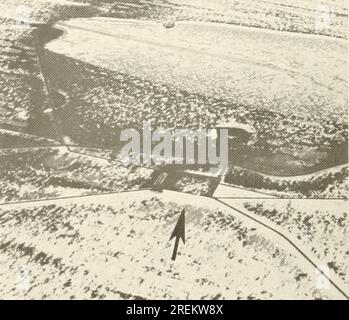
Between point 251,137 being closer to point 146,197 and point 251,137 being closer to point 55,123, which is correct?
point 146,197

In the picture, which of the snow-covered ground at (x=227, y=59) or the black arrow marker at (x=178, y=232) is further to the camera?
the snow-covered ground at (x=227, y=59)

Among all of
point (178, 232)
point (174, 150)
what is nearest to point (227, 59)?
point (174, 150)

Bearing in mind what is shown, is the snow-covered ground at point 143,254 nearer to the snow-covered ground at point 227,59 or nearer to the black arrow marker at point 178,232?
the black arrow marker at point 178,232

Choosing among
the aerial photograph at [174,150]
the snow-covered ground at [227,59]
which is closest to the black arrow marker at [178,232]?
the aerial photograph at [174,150]

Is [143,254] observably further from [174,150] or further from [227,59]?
[227,59]

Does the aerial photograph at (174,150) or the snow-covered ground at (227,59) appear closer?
the aerial photograph at (174,150)

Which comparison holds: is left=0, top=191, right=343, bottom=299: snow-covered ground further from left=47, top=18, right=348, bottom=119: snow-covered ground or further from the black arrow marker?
left=47, top=18, right=348, bottom=119: snow-covered ground

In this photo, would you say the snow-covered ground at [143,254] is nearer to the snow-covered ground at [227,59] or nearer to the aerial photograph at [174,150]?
the aerial photograph at [174,150]

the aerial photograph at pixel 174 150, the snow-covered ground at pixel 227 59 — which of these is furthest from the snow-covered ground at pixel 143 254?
the snow-covered ground at pixel 227 59

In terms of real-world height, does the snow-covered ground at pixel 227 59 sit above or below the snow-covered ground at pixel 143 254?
above
